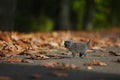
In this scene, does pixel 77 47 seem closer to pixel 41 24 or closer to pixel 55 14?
pixel 41 24

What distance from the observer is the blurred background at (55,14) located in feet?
56.0

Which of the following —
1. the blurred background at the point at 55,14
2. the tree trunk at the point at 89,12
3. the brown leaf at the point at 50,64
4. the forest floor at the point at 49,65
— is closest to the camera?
the forest floor at the point at 49,65

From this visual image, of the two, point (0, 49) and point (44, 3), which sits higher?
point (44, 3)

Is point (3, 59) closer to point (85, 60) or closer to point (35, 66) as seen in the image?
point (35, 66)

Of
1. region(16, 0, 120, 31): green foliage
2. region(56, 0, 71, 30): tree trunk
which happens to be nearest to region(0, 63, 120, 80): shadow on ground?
region(16, 0, 120, 31): green foliage

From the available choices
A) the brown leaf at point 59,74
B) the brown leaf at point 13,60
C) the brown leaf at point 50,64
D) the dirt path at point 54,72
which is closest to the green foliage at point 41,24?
the brown leaf at point 13,60

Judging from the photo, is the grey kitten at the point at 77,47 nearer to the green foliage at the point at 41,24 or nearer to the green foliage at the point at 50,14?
the green foliage at the point at 50,14

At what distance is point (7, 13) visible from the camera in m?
16.9

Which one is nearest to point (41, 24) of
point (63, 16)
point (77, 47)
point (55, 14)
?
point (63, 16)

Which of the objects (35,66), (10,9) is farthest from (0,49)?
(10,9)

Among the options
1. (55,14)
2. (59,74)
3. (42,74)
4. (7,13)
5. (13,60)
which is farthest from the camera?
(55,14)

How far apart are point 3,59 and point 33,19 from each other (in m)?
23.9

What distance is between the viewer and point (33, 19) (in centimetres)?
3175

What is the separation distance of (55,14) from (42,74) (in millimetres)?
30421
